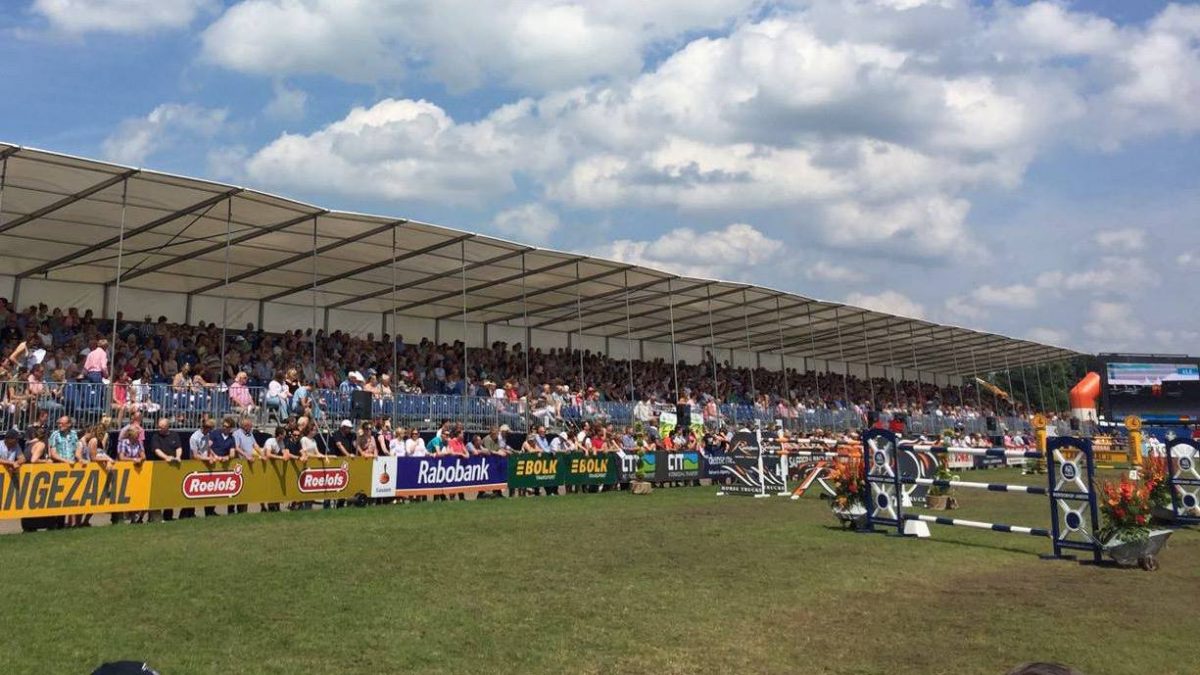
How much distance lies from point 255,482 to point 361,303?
18180mm

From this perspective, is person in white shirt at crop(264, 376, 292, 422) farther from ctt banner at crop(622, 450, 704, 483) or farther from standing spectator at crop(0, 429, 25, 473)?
ctt banner at crop(622, 450, 704, 483)

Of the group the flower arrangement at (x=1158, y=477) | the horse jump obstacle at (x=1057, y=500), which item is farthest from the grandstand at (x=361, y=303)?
the flower arrangement at (x=1158, y=477)

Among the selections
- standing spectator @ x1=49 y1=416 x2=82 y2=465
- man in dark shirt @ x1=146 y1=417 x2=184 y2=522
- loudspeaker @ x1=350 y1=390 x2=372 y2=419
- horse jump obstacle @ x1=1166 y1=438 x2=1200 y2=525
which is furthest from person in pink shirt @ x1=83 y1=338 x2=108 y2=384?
horse jump obstacle @ x1=1166 y1=438 x2=1200 y2=525

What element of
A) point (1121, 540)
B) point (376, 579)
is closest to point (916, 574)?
point (1121, 540)

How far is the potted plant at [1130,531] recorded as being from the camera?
11.3 m

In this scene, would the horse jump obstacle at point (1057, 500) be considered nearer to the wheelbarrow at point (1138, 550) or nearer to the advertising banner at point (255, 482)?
the wheelbarrow at point (1138, 550)

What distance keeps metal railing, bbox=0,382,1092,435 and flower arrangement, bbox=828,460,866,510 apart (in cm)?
1172

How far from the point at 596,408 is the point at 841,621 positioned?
70.5 feet

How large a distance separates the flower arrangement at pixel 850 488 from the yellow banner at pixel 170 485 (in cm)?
1040

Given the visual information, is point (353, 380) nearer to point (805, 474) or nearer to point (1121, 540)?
point (805, 474)

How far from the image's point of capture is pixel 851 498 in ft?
50.2

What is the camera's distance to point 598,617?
8133mm

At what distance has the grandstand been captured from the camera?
20.2 meters

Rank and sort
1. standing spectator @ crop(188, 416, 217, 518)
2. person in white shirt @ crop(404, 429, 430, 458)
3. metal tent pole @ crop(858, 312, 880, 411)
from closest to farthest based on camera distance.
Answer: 1. standing spectator @ crop(188, 416, 217, 518)
2. person in white shirt @ crop(404, 429, 430, 458)
3. metal tent pole @ crop(858, 312, 880, 411)
